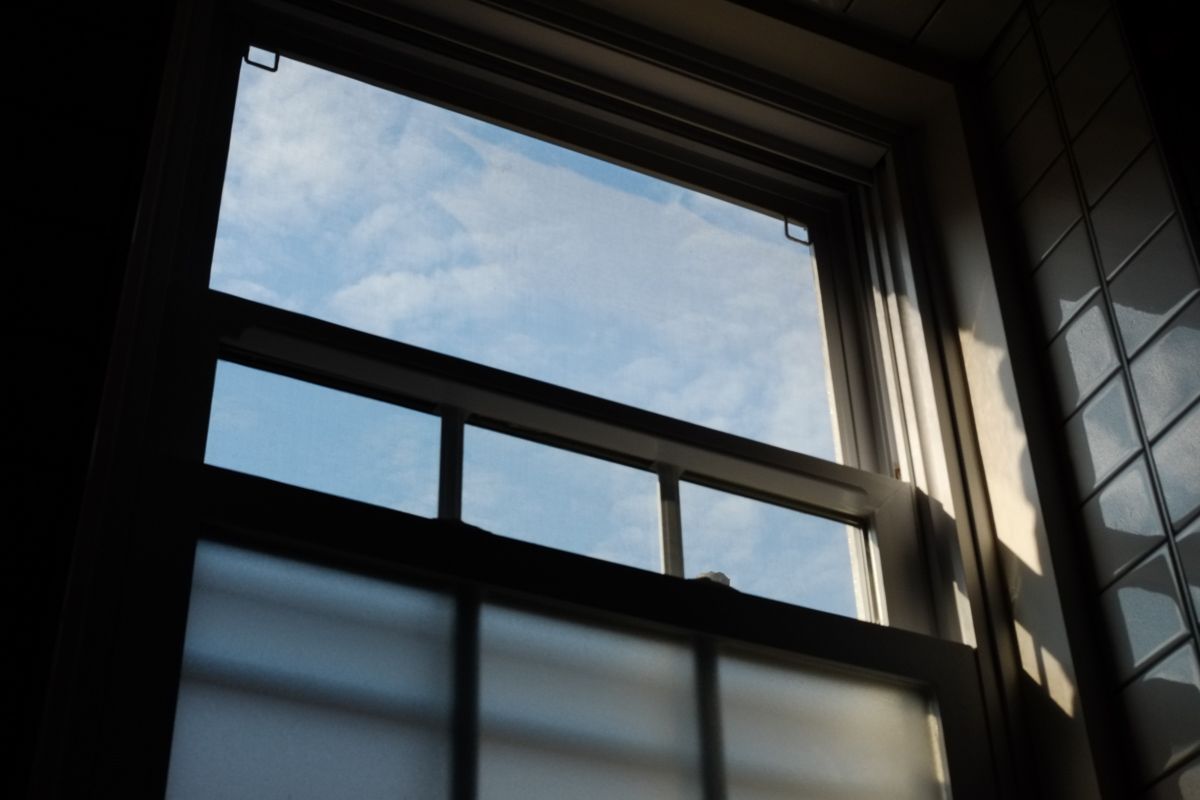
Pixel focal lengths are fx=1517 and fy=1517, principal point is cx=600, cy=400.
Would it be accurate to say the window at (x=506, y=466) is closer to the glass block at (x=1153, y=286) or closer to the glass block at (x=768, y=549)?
the glass block at (x=768, y=549)

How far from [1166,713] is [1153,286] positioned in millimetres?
554

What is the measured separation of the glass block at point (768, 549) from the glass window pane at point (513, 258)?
5.6 inches

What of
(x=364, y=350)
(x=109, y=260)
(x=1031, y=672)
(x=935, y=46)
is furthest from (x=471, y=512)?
(x=935, y=46)

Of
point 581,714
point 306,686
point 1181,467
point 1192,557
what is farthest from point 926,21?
point 306,686

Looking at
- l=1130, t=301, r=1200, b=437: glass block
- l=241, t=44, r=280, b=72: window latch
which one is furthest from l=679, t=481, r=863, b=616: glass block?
l=241, t=44, r=280, b=72: window latch

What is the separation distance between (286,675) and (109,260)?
0.46 m

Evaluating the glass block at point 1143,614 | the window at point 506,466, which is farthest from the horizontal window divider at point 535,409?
the glass block at point 1143,614

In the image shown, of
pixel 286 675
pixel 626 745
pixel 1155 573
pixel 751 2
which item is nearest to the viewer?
pixel 286 675

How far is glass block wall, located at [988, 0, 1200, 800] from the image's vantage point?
1.84m

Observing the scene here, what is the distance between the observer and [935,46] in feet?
8.19

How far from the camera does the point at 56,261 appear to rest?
4.66 ft

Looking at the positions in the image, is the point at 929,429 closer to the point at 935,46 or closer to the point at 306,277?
the point at 935,46

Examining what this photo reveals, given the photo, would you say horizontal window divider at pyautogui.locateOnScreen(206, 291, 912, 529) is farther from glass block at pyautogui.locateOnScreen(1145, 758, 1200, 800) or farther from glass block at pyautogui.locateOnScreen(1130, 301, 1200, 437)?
glass block at pyautogui.locateOnScreen(1145, 758, 1200, 800)

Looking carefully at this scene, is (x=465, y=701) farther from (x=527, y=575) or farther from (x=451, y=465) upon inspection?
(x=451, y=465)
